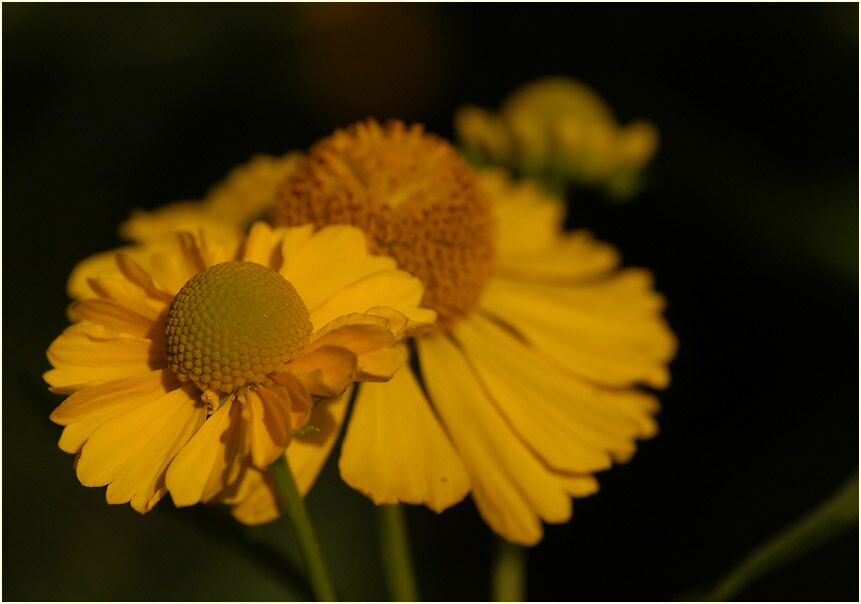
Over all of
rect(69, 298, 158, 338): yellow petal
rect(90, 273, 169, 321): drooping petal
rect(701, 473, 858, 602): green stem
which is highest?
rect(90, 273, 169, 321): drooping petal

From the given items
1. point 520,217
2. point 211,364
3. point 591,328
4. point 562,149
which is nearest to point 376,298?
point 211,364

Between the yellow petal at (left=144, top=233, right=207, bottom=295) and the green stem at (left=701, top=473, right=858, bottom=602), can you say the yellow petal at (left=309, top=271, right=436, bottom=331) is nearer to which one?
the yellow petal at (left=144, top=233, right=207, bottom=295)

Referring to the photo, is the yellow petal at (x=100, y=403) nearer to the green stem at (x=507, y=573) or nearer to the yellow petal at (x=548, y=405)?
the yellow petal at (x=548, y=405)

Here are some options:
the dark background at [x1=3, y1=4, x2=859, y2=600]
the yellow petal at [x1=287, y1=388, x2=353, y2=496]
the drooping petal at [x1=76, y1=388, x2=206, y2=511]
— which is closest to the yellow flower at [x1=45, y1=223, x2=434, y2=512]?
the drooping petal at [x1=76, y1=388, x2=206, y2=511]

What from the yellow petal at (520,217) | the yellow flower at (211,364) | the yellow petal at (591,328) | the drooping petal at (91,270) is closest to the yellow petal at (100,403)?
the yellow flower at (211,364)

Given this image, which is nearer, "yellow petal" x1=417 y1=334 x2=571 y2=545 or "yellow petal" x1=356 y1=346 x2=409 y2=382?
"yellow petal" x1=356 y1=346 x2=409 y2=382

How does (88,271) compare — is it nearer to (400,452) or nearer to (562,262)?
(400,452)

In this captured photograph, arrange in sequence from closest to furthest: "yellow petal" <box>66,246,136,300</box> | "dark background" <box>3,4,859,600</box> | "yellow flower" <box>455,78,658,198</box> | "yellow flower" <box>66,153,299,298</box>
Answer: "yellow petal" <box>66,246,136,300</box> → "yellow flower" <box>66,153,299,298</box> → "yellow flower" <box>455,78,658,198</box> → "dark background" <box>3,4,859,600</box>
